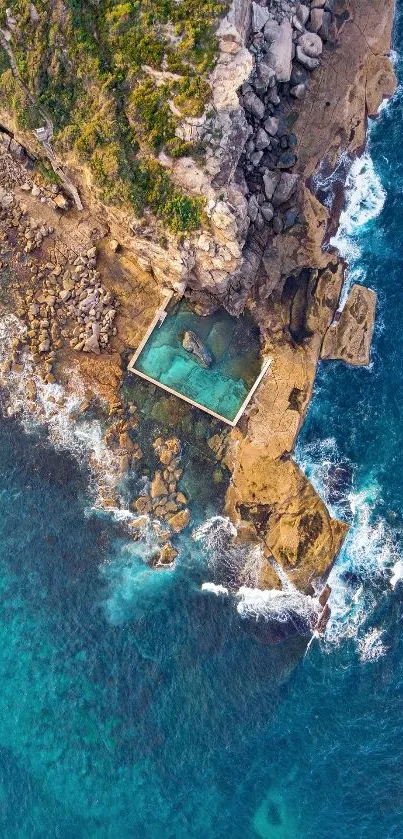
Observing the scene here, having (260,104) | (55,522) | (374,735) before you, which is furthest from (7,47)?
(374,735)

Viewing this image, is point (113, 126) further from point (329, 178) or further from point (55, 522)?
point (55, 522)

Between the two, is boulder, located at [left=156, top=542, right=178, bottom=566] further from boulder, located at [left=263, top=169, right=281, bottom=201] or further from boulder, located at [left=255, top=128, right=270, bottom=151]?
boulder, located at [left=255, top=128, right=270, bottom=151]

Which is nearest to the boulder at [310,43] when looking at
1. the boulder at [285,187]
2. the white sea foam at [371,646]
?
the boulder at [285,187]

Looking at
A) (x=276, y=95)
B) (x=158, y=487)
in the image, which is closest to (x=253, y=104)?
(x=276, y=95)

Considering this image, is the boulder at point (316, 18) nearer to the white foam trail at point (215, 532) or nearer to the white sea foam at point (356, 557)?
the white sea foam at point (356, 557)

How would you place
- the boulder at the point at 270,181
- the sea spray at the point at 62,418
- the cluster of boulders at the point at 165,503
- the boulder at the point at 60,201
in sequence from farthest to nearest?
the sea spray at the point at 62,418
the cluster of boulders at the point at 165,503
the boulder at the point at 60,201
the boulder at the point at 270,181

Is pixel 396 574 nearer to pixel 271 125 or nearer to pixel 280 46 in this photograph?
pixel 271 125

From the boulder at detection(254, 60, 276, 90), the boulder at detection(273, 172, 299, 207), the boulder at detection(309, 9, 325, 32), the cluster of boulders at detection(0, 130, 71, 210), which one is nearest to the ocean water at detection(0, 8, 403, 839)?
the boulder at detection(273, 172, 299, 207)
